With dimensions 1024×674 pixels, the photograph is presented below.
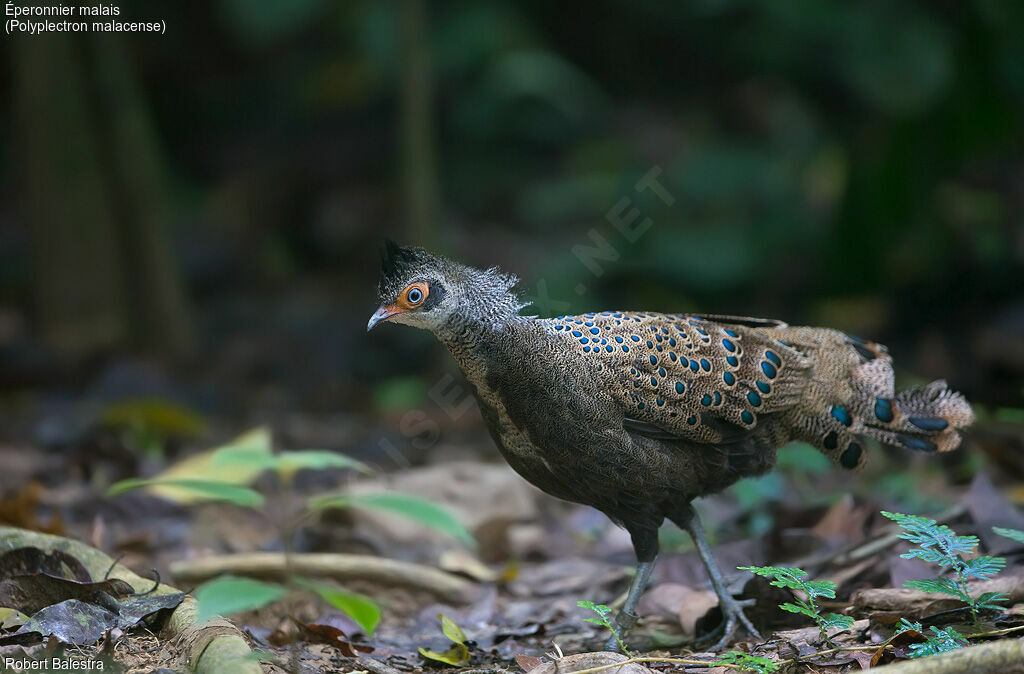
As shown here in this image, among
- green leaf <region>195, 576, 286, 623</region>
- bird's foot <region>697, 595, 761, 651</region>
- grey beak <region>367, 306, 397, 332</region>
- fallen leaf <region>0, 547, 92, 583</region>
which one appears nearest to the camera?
green leaf <region>195, 576, 286, 623</region>

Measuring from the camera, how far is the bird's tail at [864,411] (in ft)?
14.7

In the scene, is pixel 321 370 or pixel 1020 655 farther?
pixel 321 370

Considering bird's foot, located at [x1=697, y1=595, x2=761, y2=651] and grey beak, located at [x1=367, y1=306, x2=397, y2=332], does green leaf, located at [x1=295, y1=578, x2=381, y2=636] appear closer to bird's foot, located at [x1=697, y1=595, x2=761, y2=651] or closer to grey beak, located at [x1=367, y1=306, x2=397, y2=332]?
grey beak, located at [x1=367, y1=306, x2=397, y2=332]

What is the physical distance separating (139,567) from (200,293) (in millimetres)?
8858

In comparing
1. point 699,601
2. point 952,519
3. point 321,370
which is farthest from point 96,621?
point 321,370

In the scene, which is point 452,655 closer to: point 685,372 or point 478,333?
point 478,333

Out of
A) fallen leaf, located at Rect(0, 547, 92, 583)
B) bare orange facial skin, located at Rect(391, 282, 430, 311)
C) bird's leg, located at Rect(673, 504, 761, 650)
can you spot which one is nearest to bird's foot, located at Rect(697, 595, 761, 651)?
bird's leg, located at Rect(673, 504, 761, 650)

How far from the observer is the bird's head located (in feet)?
12.9

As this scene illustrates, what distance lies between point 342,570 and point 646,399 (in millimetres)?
1797

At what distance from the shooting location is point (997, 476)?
5.91 meters

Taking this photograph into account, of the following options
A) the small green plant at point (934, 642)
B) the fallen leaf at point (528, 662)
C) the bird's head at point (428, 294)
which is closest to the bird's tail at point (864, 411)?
the small green plant at point (934, 642)

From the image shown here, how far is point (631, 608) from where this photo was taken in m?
4.20

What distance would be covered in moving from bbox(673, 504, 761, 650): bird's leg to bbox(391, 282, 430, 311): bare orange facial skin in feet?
4.68

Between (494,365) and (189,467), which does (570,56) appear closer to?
(189,467)
